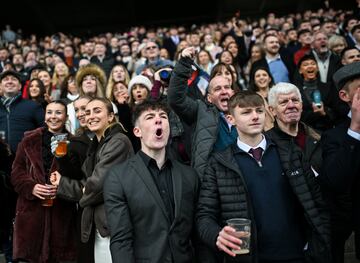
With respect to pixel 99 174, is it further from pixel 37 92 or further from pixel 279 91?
pixel 37 92

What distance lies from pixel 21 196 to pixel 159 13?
69.5ft

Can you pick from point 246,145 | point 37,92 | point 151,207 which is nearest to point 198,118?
point 246,145

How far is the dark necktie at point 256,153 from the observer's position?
10.3 feet

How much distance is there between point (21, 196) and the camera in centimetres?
455

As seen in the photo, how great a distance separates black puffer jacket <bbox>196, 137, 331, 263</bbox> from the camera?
298 centimetres

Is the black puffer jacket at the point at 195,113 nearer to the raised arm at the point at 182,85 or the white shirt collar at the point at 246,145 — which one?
the raised arm at the point at 182,85

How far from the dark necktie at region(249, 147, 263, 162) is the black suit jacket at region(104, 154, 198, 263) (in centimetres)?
49

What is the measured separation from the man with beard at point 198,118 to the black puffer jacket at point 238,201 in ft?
1.69

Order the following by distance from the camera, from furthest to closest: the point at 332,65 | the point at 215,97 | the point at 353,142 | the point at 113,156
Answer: the point at 332,65 → the point at 215,97 → the point at 113,156 → the point at 353,142

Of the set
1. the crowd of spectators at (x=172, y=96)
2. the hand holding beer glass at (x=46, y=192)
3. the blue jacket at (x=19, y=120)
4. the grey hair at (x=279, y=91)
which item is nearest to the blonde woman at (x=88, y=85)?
the crowd of spectators at (x=172, y=96)

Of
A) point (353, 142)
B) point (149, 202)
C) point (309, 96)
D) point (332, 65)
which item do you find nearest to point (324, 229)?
point (353, 142)

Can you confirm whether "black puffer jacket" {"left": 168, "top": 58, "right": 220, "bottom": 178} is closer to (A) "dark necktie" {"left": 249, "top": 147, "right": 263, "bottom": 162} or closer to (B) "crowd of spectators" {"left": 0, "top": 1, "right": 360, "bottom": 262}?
(B) "crowd of spectators" {"left": 0, "top": 1, "right": 360, "bottom": 262}

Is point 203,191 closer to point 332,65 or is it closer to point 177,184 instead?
point 177,184

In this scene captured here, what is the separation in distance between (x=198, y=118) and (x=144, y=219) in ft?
3.91
